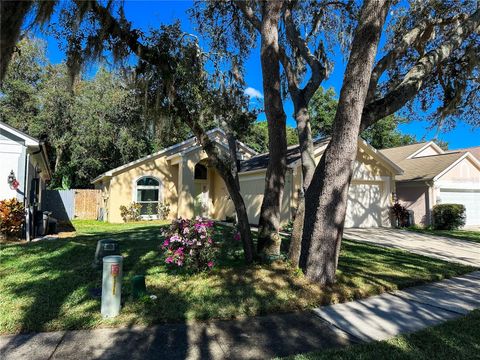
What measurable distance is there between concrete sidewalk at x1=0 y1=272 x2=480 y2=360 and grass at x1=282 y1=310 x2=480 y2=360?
0.18 meters

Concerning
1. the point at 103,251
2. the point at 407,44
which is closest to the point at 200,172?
the point at 103,251

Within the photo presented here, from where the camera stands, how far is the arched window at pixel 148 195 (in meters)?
20.2

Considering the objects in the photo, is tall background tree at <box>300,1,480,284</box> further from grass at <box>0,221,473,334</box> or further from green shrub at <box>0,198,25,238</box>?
green shrub at <box>0,198,25,238</box>

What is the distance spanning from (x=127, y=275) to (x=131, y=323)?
7.92 ft

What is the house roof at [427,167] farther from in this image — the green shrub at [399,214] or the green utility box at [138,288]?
the green utility box at [138,288]

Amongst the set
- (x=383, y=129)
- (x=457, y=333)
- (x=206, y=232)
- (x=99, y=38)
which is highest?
(x=383, y=129)

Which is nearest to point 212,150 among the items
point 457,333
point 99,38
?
point 99,38

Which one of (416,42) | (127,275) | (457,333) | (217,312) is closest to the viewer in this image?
(457,333)

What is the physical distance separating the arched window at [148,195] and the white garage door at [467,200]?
622 inches

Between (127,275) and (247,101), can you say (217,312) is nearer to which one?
(127,275)

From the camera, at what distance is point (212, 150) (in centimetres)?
694

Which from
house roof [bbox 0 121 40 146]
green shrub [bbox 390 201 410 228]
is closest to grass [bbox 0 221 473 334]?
house roof [bbox 0 121 40 146]

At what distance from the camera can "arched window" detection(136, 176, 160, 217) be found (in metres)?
20.2

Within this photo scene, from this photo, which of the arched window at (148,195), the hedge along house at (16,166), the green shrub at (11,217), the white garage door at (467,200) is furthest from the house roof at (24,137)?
the white garage door at (467,200)
